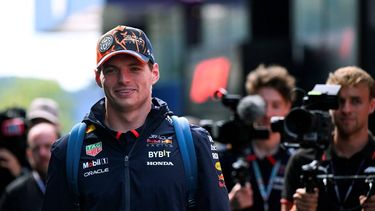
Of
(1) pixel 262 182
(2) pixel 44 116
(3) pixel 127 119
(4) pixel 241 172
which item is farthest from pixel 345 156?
(2) pixel 44 116

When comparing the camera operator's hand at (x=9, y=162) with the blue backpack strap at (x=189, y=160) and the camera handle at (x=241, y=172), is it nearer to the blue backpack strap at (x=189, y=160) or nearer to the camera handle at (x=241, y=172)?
the camera handle at (x=241, y=172)

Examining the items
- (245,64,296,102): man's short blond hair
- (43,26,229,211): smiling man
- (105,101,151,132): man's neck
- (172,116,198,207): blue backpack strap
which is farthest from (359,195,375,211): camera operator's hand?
(245,64,296,102): man's short blond hair

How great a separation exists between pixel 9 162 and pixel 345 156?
16.9 ft

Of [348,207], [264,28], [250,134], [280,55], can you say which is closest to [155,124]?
[348,207]

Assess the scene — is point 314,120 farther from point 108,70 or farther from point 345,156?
point 108,70

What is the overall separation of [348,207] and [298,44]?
1507 cm

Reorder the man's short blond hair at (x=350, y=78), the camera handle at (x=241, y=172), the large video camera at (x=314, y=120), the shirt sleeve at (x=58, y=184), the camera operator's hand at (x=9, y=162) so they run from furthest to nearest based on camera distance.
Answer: the camera operator's hand at (x=9, y=162) < the camera handle at (x=241, y=172) < the man's short blond hair at (x=350, y=78) < the large video camera at (x=314, y=120) < the shirt sleeve at (x=58, y=184)

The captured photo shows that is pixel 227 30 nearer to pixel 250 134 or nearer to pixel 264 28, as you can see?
pixel 264 28

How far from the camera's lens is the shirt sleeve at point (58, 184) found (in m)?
6.34

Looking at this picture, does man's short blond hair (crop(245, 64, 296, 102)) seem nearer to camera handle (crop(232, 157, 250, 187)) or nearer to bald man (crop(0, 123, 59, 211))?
camera handle (crop(232, 157, 250, 187))

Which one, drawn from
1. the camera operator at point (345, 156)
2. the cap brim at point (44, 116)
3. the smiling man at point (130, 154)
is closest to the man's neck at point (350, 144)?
the camera operator at point (345, 156)

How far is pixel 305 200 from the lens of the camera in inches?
310

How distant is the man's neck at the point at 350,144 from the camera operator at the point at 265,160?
1269mm

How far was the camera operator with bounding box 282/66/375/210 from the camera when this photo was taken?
8.09 meters
